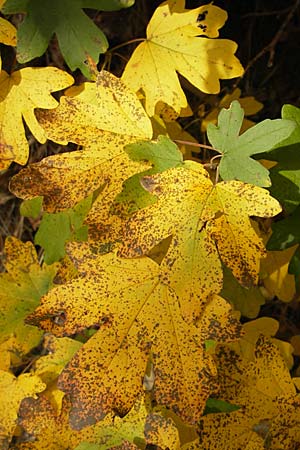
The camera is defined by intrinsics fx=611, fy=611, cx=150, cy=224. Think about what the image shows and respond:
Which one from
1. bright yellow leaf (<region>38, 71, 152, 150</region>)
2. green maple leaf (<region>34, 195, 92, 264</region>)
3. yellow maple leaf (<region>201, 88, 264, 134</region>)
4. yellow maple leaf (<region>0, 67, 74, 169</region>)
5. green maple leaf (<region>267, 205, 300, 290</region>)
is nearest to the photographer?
bright yellow leaf (<region>38, 71, 152, 150</region>)

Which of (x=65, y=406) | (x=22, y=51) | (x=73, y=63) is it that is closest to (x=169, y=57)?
(x=73, y=63)

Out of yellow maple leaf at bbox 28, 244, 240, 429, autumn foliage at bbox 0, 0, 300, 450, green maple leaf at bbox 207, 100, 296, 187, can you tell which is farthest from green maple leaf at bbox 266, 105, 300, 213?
yellow maple leaf at bbox 28, 244, 240, 429

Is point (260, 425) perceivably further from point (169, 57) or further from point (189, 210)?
point (169, 57)

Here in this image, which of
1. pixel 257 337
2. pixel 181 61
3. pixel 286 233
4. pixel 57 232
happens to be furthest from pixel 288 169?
pixel 57 232

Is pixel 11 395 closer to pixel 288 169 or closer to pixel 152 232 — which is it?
pixel 152 232

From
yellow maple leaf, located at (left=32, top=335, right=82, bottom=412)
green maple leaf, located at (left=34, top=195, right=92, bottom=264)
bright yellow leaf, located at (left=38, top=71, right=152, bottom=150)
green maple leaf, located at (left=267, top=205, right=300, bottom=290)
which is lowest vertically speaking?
yellow maple leaf, located at (left=32, top=335, right=82, bottom=412)

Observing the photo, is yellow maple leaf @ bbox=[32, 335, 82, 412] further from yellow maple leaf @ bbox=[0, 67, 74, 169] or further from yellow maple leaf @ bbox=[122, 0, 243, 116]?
yellow maple leaf @ bbox=[122, 0, 243, 116]

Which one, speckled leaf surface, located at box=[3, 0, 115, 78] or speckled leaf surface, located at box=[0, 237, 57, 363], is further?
speckled leaf surface, located at box=[0, 237, 57, 363]
